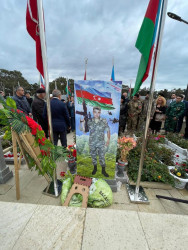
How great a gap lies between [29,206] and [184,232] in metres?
1.96

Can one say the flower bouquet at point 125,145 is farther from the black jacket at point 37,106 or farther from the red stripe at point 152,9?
the black jacket at point 37,106

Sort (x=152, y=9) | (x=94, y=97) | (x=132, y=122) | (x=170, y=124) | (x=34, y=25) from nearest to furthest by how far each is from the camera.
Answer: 1. (x=152, y=9)
2. (x=34, y=25)
3. (x=94, y=97)
4. (x=170, y=124)
5. (x=132, y=122)

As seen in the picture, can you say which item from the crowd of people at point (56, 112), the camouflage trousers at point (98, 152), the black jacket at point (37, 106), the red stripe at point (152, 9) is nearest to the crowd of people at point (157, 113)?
the camouflage trousers at point (98, 152)

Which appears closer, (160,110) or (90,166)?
(90,166)

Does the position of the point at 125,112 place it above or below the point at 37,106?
below

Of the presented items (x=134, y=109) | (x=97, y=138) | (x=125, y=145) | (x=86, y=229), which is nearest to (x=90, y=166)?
(x=97, y=138)

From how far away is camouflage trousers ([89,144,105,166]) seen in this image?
8.35 feet

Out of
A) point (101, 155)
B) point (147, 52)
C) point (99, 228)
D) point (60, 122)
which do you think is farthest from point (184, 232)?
point (60, 122)

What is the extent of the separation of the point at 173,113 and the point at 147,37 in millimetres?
4691

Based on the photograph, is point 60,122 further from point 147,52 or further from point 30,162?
point 147,52

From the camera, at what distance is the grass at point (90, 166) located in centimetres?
259

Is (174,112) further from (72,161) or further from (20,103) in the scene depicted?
(20,103)

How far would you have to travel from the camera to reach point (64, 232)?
132 centimetres

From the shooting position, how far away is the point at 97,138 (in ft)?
8.18
